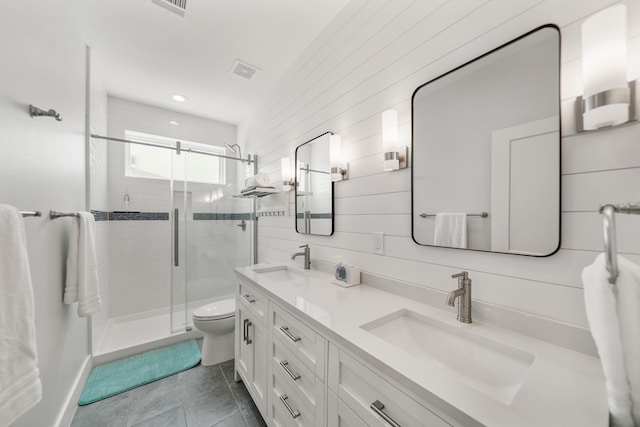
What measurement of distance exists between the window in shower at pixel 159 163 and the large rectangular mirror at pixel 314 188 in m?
1.43

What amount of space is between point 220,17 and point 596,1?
196 cm

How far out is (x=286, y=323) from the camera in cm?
120

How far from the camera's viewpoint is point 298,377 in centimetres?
109

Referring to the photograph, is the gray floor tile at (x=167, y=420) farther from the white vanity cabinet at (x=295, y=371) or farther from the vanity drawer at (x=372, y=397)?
the vanity drawer at (x=372, y=397)

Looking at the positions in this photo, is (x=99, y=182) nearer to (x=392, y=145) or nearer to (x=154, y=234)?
(x=154, y=234)

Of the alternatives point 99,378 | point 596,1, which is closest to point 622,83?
point 596,1

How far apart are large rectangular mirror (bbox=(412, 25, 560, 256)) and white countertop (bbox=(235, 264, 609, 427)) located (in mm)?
303

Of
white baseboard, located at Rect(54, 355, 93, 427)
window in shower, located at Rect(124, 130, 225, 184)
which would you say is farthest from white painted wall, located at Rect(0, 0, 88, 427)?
window in shower, located at Rect(124, 130, 225, 184)

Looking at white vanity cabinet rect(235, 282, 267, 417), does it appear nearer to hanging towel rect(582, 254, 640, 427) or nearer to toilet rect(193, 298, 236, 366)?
toilet rect(193, 298, 236, 366)

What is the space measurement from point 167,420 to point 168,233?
2134mm

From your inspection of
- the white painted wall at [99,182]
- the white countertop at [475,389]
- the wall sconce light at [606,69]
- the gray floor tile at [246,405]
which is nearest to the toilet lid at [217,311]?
the gray floor tile at [246,405]

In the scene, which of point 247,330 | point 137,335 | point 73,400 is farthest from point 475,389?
point 137,335

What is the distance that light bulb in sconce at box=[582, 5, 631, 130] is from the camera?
0.62 metres

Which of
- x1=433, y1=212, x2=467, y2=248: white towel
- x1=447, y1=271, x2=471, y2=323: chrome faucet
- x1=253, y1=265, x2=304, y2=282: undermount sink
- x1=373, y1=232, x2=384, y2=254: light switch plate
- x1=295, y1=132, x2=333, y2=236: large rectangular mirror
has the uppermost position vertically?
x1=295, y1=132, x2=333, y2=236: large rectangular mirror
